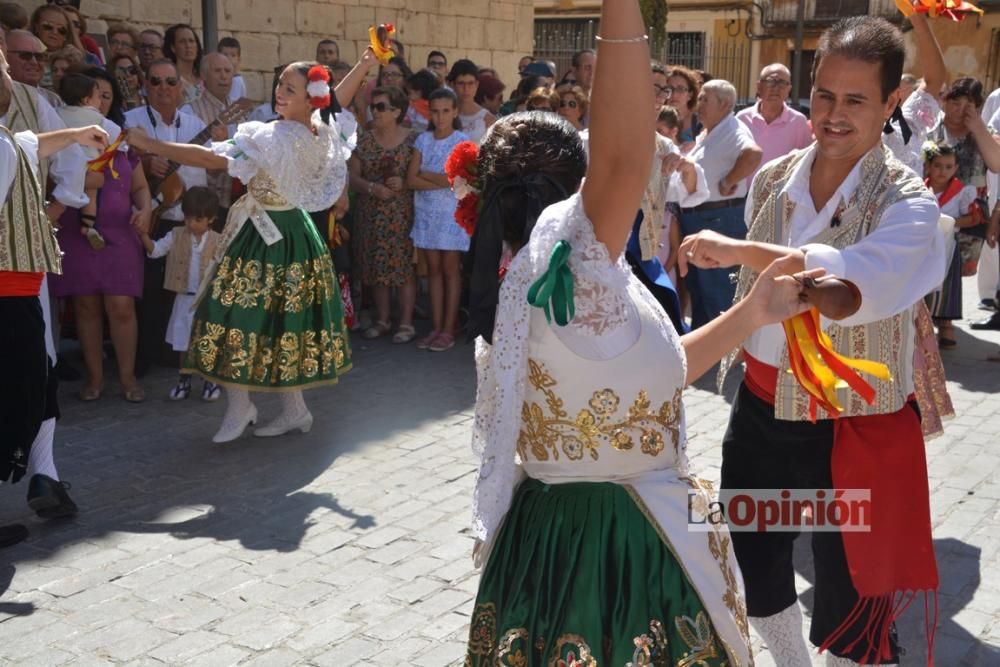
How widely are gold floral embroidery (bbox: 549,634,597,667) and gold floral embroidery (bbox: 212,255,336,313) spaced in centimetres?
412

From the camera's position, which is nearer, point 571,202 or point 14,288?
point 571,202

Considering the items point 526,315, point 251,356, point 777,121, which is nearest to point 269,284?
point 251,356

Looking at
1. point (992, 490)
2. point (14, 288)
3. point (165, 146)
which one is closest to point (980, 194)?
point (992, 490)

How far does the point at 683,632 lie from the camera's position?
7.53ft

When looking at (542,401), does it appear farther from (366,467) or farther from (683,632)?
(366,467)

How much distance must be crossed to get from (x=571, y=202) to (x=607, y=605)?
2.68ft

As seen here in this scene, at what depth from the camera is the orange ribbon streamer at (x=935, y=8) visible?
380cm

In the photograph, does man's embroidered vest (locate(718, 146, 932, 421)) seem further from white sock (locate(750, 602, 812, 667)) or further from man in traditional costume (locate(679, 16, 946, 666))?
white sock (locate(750, 602, 812, 667))

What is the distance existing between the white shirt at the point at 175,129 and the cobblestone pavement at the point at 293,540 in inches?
50.9

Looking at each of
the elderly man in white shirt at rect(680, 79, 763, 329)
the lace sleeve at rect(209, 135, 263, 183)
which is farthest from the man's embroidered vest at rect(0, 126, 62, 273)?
the elderly man in white shirt at rect(680, 79, 763, 329)

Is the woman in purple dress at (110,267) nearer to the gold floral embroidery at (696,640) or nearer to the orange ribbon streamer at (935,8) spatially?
the orange ribbon streamer at (935,8)

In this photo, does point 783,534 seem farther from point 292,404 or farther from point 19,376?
point 292,404

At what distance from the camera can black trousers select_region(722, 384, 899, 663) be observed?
10.1 ft

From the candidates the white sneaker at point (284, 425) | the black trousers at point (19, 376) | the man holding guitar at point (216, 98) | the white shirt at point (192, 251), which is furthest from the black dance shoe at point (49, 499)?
the man holding guitar at point (216, 98)
